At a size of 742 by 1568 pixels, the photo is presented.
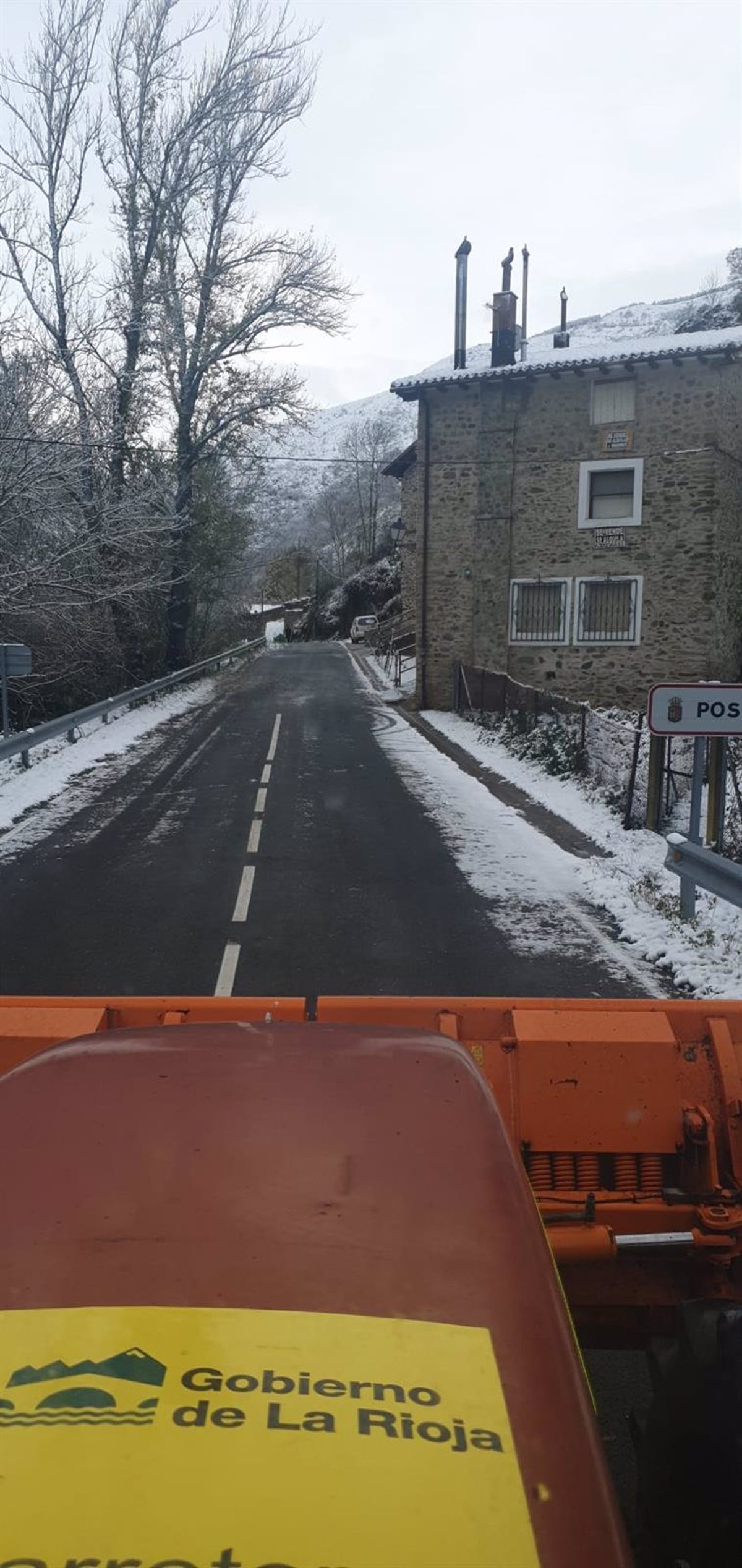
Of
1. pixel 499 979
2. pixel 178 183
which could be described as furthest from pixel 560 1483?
pixel 178 183

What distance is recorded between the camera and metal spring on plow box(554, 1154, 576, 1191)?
4004 mm

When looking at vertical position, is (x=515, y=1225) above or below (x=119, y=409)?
below

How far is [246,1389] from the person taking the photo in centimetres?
186

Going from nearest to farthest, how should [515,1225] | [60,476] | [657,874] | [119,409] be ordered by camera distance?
[515,1225]
[657,874]
[60,476]
[119,409]

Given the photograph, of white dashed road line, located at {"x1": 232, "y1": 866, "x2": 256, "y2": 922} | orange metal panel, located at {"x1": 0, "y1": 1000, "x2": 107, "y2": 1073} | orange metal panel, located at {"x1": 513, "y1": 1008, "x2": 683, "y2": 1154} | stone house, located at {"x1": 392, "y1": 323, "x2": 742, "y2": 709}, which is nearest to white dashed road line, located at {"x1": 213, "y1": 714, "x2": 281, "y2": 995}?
white dashed road line, located at {"x1": 232, "y1": 866, "x2": 256, "y2": 922}

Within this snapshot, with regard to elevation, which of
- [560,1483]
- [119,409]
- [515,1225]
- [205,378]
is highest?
[205,378]

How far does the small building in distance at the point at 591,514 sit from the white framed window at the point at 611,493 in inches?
1.4

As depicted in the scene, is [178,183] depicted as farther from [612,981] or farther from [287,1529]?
[287,1529]

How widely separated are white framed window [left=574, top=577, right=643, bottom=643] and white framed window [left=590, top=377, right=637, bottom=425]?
13.1 feet

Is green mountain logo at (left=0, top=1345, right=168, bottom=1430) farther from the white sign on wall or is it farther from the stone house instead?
the stone house

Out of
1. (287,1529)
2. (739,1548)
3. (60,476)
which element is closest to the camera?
(287,1529)

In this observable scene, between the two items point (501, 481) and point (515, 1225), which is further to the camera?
point (501, 481)

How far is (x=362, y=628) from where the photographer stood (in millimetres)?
64375

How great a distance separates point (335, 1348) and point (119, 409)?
2853cm
